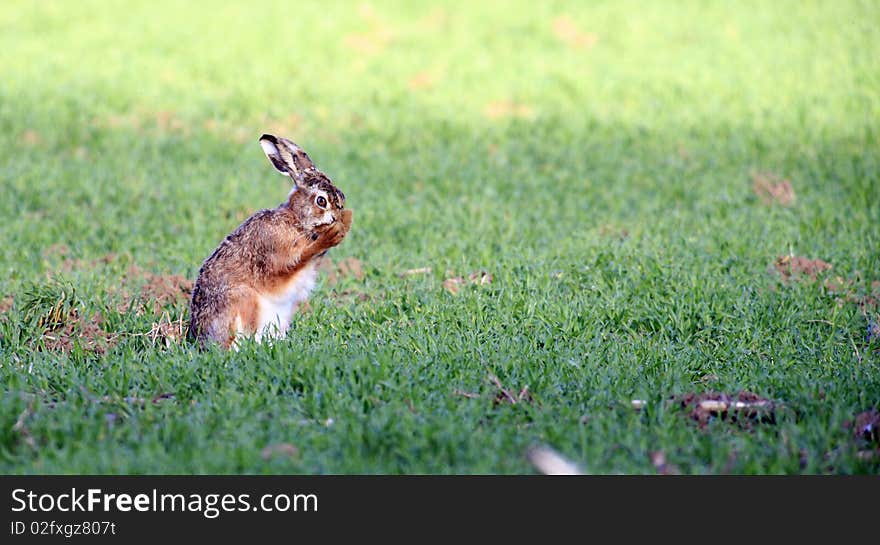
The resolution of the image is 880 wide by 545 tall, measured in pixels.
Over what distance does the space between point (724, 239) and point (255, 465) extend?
213 inches

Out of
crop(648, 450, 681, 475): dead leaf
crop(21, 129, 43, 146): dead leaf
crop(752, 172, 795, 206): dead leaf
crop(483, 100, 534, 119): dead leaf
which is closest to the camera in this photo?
crop(648, 450, 681, 475): dead leaf

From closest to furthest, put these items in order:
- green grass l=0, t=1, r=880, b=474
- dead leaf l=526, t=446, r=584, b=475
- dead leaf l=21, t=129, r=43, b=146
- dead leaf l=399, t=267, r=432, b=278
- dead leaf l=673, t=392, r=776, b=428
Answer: dead leaf l=526, t=446, r=584, b=475 → green grass l=0, t=1, r=880, b=474 → dead leaf l=673, t=392, r=776, b=428 → dead leaf l=399, t=267, r=432, b=278 → dead leaf l=21, t=129, r=43, b=146

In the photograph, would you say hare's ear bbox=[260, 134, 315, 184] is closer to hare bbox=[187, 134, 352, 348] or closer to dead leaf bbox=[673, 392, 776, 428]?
hare bbox=[187, 134, 352, 348]

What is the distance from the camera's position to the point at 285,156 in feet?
20.6

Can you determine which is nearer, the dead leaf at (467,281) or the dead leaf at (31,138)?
the dead leaf at (467,281)

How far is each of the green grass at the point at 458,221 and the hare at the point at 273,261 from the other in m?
0.26

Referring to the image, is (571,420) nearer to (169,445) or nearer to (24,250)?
(169,445)

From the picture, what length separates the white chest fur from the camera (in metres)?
6.35

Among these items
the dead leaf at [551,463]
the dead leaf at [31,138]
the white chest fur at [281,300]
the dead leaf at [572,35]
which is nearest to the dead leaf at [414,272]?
the white chest fur at [281,300]

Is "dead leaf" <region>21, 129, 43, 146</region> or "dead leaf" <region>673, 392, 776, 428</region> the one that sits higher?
"dead leaf" <region>21, 129, 43, 146</region>

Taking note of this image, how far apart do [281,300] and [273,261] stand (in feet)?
0.80

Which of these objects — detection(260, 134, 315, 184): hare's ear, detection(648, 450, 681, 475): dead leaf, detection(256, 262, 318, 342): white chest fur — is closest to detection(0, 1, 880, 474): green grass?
detection(648, 450, 681, 475): dead leaf

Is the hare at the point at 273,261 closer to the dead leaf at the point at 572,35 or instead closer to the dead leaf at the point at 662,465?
the dead leaf at the point at 662,465

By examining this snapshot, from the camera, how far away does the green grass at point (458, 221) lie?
5137mm
